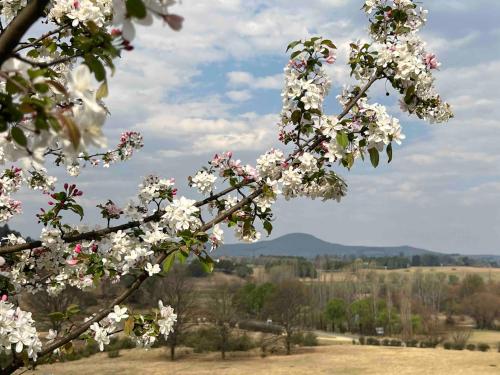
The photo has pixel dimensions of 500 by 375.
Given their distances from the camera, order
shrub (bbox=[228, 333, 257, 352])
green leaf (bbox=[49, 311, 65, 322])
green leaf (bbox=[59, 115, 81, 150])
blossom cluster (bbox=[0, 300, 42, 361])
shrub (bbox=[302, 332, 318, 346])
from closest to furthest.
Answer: green leaf (bbox=[59, 115, 81, 150]) → blossom cluster (bbox=[0, 300, 42, 361]) → green leaf (bbox=[49, 311, 65, 322]) → shrub (bbox=[228, 333, 257, 352]) → shrub (bbox=[302, 332, 318, 346])

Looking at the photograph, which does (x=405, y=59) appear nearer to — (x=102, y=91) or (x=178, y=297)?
(x=102, y=91)

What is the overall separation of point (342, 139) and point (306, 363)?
39.8 metres

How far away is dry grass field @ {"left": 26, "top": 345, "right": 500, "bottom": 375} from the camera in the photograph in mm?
35812

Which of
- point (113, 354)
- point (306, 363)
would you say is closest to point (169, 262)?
point (306, 363)

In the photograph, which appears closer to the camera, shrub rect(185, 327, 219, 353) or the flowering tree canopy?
the flowering tree canopy

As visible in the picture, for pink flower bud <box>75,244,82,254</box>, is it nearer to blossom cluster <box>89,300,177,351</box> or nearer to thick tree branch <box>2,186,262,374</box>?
blossom cluster <box>89,300,177,351</box>

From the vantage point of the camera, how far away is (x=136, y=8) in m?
1.17

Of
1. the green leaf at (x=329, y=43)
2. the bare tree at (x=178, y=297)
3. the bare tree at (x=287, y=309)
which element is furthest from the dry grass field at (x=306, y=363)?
the green leaf at (x=329, y=43)

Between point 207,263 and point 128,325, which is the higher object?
point 207,263

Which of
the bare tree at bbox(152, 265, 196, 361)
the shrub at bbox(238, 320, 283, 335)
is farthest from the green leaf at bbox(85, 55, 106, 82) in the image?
the shrub at bbox(238, 320, 283, 335)

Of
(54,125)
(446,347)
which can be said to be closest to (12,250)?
(54,125)

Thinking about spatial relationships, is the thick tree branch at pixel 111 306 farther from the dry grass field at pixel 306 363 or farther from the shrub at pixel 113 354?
the shrub at pixel 113 354

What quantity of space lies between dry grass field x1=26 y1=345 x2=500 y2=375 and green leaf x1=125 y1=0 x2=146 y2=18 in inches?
1407

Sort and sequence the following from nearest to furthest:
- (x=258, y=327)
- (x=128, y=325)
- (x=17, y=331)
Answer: (x=17, y=331) → (x=128, y=325) → (x=258, y=327)
